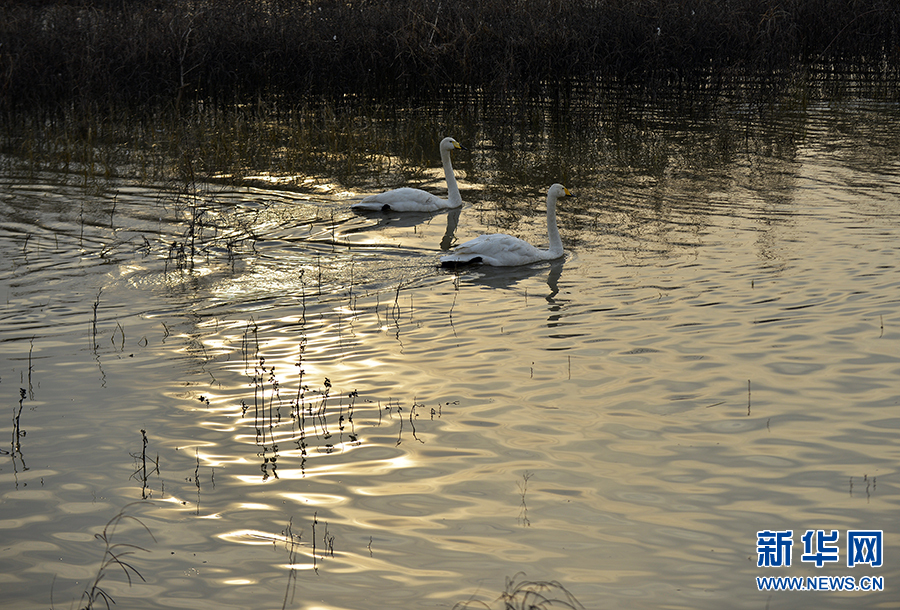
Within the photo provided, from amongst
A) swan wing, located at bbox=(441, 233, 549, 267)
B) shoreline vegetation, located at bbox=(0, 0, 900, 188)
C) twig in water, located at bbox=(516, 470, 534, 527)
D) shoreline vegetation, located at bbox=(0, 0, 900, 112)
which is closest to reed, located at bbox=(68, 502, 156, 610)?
twig in water, located at bbox=(516, 470, 534, 527)

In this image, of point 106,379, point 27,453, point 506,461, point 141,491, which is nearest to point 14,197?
point 106,379

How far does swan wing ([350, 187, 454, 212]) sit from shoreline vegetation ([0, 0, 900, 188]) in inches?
237

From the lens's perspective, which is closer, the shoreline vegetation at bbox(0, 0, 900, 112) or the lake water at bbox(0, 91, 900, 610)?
the lake water at bbox(0, 91, 900, 610)

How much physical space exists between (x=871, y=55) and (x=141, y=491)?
26.4m

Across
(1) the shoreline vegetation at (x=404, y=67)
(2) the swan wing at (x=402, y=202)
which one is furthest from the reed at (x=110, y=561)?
(1) the shoreline vegetation at (x=404, y=67)

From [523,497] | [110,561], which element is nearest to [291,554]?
[110,561]

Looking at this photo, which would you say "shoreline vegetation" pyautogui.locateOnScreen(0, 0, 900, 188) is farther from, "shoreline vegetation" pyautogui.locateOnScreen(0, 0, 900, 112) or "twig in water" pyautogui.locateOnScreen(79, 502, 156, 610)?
"twig in water" pyautogui.locateOnScreen(79, 502, 156, 610)

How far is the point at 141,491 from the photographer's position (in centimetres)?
627

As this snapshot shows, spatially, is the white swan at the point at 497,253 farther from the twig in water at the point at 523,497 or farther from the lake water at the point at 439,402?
Result: the twig in water at the point at 523,497

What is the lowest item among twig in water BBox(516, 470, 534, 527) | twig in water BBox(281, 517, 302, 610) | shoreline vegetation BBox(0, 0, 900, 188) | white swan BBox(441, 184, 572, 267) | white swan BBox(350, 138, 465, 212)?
twig in water BBox(281, 517, 302, 610)

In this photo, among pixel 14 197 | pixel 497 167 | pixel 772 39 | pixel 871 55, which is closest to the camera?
pixel 14 197

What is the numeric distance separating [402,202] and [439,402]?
725 cm

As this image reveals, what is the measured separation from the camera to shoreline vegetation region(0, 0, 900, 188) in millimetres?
22062

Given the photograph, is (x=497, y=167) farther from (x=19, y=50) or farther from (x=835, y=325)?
(x=19, y=50)
